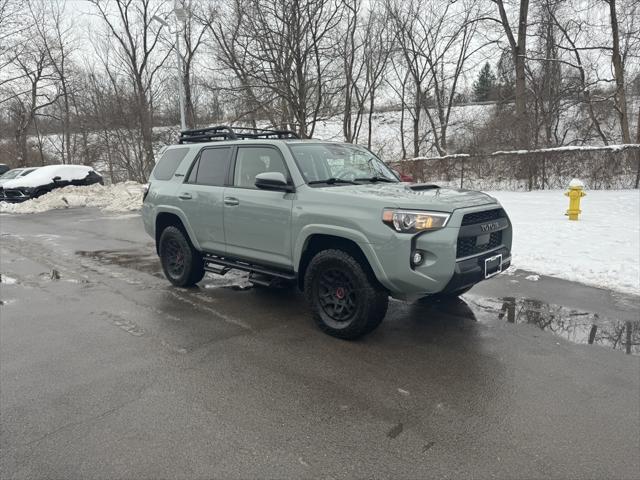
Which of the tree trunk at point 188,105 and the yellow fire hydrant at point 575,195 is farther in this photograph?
the tree trunk at point 188,105

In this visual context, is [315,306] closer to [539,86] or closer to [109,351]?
[109,351]

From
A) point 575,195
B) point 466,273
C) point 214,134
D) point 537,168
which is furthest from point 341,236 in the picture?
point 537,168

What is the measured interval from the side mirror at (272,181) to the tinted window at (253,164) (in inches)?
14.2

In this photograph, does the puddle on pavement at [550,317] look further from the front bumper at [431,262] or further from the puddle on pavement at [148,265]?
the front bumper at [431,262]

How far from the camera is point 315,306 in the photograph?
15.0ft

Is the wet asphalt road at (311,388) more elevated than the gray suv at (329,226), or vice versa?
the gray suv at (329,226)

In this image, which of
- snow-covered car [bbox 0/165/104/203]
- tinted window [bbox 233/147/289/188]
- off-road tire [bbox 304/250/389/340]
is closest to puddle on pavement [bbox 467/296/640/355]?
off-road tire [bbox 304/250/389/340]

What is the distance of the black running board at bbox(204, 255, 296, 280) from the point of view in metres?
4.95

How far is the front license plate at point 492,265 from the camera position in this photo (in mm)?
4125

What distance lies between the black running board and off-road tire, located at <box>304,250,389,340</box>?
0.42 meters

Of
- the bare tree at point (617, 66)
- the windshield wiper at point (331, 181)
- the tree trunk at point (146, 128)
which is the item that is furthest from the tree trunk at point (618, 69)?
the tree trunk at point (146, 128)

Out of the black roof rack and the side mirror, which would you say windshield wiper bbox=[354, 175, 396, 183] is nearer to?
the side mirror

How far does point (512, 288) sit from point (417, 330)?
2.19m

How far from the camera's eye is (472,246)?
4098 mm
